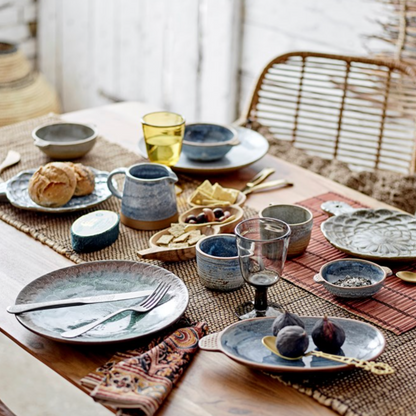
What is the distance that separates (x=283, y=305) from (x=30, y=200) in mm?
642

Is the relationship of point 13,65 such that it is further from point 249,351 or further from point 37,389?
point 249,351

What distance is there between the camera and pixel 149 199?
4.55 feet

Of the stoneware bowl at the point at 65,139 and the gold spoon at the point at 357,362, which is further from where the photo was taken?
the stoneware bowl at the point at 65,139

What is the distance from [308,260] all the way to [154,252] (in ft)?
0.96

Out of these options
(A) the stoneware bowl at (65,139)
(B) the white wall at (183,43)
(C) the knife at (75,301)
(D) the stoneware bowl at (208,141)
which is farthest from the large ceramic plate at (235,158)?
(B) the white wall at (183,43)

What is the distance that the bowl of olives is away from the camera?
4.41ft

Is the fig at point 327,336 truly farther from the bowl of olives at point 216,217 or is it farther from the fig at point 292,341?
the bowl of olives at point 216,217

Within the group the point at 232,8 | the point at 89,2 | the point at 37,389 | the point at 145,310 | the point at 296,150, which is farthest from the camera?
the point at 89,2

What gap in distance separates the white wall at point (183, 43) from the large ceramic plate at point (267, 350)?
5.54 ft

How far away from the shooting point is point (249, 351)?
992mm

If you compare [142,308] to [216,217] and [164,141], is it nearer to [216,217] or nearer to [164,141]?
[216,217]

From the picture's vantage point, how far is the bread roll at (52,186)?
1.44 meters

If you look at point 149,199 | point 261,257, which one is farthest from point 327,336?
point 149,199

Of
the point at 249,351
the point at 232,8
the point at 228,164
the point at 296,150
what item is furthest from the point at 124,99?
the point at 249,351
